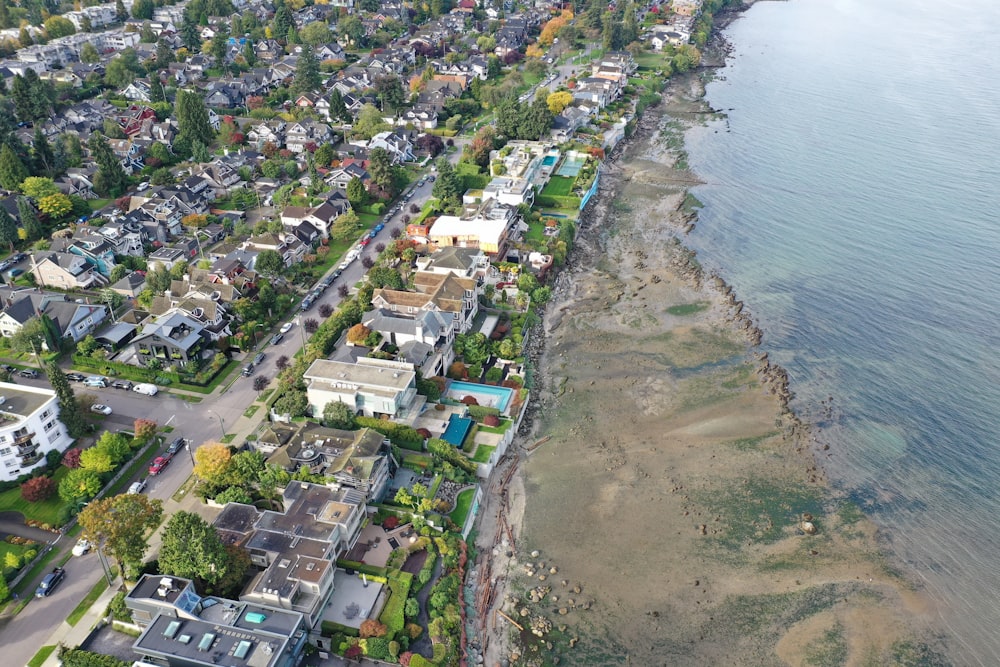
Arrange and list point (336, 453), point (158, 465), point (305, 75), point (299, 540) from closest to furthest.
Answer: point (299, 540) → point (336, 453) → point (158, 465) → point (305, 75)

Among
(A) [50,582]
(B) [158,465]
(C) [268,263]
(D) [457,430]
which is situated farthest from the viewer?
(C) [268,263]

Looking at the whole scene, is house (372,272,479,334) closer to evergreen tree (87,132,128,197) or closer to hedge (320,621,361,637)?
hedge (320,621,361,637)

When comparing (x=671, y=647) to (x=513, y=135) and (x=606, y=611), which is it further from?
(x=513, y=135)

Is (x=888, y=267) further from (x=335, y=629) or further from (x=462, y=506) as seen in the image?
(x=335, y=629)

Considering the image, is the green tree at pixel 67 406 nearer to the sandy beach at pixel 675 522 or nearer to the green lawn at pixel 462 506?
the green lawn at pixel 462 506

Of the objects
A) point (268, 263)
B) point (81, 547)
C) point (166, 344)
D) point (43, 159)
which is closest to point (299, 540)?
point (81, 547)

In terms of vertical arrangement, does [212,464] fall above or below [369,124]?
below

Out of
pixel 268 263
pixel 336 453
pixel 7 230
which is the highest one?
pixel 268 263
